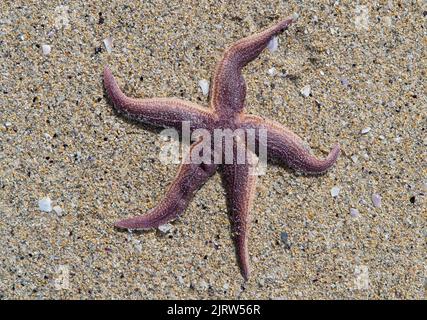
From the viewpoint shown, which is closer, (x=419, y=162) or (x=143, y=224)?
(x=143, y=224)

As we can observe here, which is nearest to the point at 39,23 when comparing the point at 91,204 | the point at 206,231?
the point at 91,204

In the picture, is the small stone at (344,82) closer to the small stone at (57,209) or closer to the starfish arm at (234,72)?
the starfish arm at (234,72)

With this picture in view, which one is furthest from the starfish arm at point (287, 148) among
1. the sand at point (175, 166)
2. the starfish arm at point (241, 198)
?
the starfish arm at point (241, 198)

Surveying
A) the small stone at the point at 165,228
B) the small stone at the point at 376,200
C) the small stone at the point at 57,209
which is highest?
the small stone at the point at 57,209

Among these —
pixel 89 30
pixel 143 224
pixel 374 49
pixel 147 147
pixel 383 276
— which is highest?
pixel 89 30

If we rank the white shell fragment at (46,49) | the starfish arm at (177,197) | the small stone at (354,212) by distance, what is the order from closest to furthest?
the starfish arm at (177,197) → the white shell fragment at (46,49) → the small stone at (354,212)

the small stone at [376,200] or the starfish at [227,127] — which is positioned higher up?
the starfish at [227,127]

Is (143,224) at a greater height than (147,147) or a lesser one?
lesser

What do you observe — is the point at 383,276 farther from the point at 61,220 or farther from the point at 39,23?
the point at 39,23
